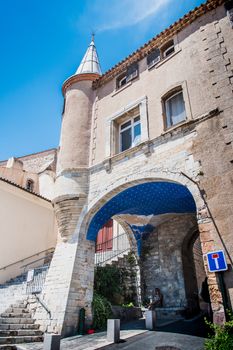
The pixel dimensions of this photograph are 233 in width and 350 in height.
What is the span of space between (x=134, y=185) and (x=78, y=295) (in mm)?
3922

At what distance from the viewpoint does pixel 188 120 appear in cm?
800

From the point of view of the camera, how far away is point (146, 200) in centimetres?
1011

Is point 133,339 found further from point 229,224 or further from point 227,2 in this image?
point 227,2

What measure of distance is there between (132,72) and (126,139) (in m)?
3.16

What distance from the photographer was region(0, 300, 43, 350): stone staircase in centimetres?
696

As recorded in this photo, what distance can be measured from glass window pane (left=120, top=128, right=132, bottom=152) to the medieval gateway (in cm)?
5

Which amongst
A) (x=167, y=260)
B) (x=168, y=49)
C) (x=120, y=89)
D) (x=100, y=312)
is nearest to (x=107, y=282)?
(x=100, y=312)

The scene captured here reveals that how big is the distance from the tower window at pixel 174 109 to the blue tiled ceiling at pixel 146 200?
2176 mm

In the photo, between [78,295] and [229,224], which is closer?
[229,224]

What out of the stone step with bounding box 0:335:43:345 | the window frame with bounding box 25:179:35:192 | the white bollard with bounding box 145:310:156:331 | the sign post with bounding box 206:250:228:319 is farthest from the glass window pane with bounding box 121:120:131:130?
the window frame with bounding box 25:179:35:192

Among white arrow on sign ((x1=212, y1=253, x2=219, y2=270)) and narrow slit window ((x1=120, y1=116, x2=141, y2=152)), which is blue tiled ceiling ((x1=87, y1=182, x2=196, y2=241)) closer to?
narrow slit window ((x1=120, y1=116, x2=141, y2=152))

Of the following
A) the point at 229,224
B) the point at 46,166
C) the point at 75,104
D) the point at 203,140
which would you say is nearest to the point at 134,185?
the point at 203,140

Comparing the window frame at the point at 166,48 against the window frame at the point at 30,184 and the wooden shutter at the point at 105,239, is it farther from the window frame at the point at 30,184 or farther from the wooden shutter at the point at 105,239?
the window frame at the point at 30,184

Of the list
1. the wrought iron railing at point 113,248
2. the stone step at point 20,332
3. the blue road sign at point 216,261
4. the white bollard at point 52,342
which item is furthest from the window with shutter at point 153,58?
the stone step at point 20,332
